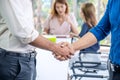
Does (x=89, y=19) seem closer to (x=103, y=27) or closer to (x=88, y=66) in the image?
(x=88, y=66)

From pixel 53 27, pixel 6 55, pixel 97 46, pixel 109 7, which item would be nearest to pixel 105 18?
pixel 109 7

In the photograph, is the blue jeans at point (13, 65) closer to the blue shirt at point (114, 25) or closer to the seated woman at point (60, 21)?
the blue shirt at point (114, 25)

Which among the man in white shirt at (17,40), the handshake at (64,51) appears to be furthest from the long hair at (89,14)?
the man in white shirt at (17,40)

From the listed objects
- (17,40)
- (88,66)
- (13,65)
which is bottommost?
(88,66)

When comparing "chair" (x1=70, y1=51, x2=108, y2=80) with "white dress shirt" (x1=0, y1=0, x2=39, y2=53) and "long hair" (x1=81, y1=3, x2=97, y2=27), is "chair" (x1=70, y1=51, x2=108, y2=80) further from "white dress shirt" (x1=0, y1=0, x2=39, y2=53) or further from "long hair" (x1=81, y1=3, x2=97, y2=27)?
"white dress shirt" (x1=0, y1=0, x2=39, y2=53)

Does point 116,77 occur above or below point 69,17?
above

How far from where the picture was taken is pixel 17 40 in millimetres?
1679

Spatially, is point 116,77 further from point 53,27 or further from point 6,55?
point 53,27

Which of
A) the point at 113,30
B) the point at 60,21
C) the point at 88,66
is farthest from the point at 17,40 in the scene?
the point at 60,21

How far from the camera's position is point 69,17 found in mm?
4145

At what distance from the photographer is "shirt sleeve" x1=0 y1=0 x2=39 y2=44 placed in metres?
1.59

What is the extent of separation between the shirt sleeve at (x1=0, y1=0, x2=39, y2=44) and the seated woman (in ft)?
7.46

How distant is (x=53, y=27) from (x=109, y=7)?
2297 mm

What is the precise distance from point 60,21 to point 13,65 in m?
2.42
